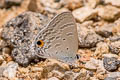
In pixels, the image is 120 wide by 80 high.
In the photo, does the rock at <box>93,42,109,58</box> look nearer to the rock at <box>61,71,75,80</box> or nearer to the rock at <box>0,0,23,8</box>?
the rock at <box>61,71,75,80</box>

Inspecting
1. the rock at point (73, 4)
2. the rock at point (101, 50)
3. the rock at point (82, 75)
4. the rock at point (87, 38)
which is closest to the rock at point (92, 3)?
the rock at point (73, 4)

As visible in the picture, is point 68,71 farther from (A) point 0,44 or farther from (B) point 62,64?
(A) point 0,44

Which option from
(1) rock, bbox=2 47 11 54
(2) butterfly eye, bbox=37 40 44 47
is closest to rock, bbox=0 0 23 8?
(1) rock, bbox=2 47 11 54

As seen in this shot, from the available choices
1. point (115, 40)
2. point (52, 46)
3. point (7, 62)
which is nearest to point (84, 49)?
point (115, 40)

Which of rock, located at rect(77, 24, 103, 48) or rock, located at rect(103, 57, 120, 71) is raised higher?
rock, located at rect(77, 24, 103, 48)

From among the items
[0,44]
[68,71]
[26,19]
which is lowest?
[68,71]

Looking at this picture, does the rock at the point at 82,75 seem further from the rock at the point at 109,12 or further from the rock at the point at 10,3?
the rock at the point at 10,3
